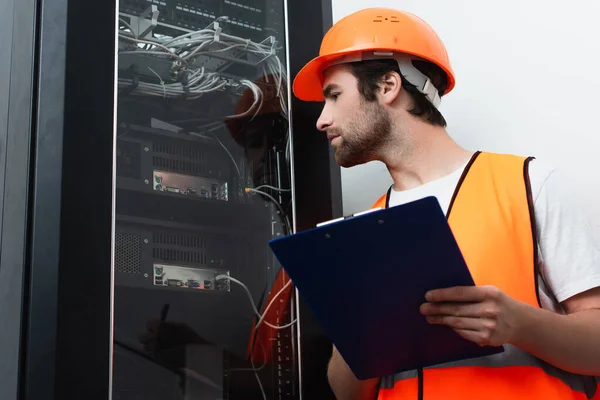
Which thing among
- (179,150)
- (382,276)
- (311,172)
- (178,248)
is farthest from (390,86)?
(382,276)

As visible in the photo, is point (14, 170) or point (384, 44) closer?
point (14, 170)

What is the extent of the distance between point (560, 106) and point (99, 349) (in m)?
1.18

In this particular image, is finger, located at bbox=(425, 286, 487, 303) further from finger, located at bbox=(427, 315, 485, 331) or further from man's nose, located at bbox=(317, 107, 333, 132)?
man's nose, located at bbox=(317, 107, 333, 132)

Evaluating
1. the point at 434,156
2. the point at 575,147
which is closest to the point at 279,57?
the point at 434,156

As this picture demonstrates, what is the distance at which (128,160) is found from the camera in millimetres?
1706

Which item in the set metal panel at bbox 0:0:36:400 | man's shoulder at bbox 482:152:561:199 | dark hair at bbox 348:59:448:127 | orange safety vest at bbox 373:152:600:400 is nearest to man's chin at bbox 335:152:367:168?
dark hair at bbox 348:59:448:127

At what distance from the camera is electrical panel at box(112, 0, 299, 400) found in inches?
65.6

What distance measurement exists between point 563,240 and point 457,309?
1.12 feet

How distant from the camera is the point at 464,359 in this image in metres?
1.43

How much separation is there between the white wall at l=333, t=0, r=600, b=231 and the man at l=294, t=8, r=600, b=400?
0.18 m

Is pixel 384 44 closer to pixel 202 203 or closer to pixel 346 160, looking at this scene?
pixel 346 160

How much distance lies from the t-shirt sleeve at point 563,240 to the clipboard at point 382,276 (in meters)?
0.21

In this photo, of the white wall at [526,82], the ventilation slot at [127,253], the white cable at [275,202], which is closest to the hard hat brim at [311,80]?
the white cable at [275,202]

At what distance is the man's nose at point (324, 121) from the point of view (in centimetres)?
182
